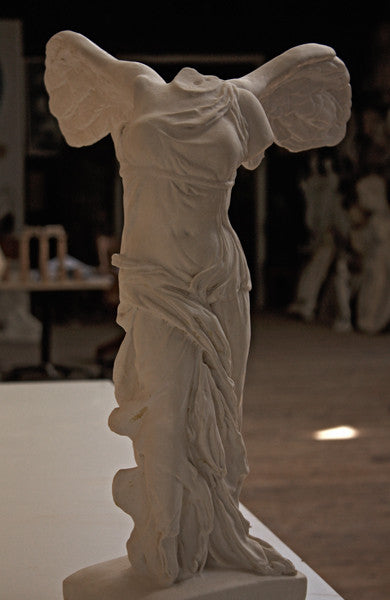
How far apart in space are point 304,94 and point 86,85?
18.2 inches

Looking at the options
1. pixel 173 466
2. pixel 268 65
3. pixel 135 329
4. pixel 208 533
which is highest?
pixel 268 65

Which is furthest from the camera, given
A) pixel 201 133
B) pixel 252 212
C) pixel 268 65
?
pixel 252 212

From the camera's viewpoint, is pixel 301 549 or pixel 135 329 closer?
pixel 135 329

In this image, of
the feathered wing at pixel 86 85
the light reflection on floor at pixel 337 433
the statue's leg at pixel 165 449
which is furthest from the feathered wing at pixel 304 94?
the light reflection on floor at pixel 337 433

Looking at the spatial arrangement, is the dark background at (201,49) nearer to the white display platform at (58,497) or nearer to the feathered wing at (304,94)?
the white display platform at (58,497)

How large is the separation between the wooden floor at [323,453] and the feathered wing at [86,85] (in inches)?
87.5

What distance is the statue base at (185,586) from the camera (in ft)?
5.80

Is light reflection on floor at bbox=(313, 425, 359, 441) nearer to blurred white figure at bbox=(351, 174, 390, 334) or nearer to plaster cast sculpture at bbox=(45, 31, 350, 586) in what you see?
plaster cast sculpture at bbox=(45, 31, 350, 586)

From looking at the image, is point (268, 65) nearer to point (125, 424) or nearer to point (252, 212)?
point (125, 424)

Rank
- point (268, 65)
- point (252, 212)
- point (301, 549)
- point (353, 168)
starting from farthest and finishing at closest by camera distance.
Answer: point (252, 212) < point (353, 168) < point (301, 549) < point (268, 65)

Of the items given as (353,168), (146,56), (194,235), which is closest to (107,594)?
(194,235)

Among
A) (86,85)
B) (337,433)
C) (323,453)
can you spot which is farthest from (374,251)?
(86,85)

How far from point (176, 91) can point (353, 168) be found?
1277 centimetres

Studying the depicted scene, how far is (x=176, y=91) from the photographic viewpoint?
1757 millimetres
